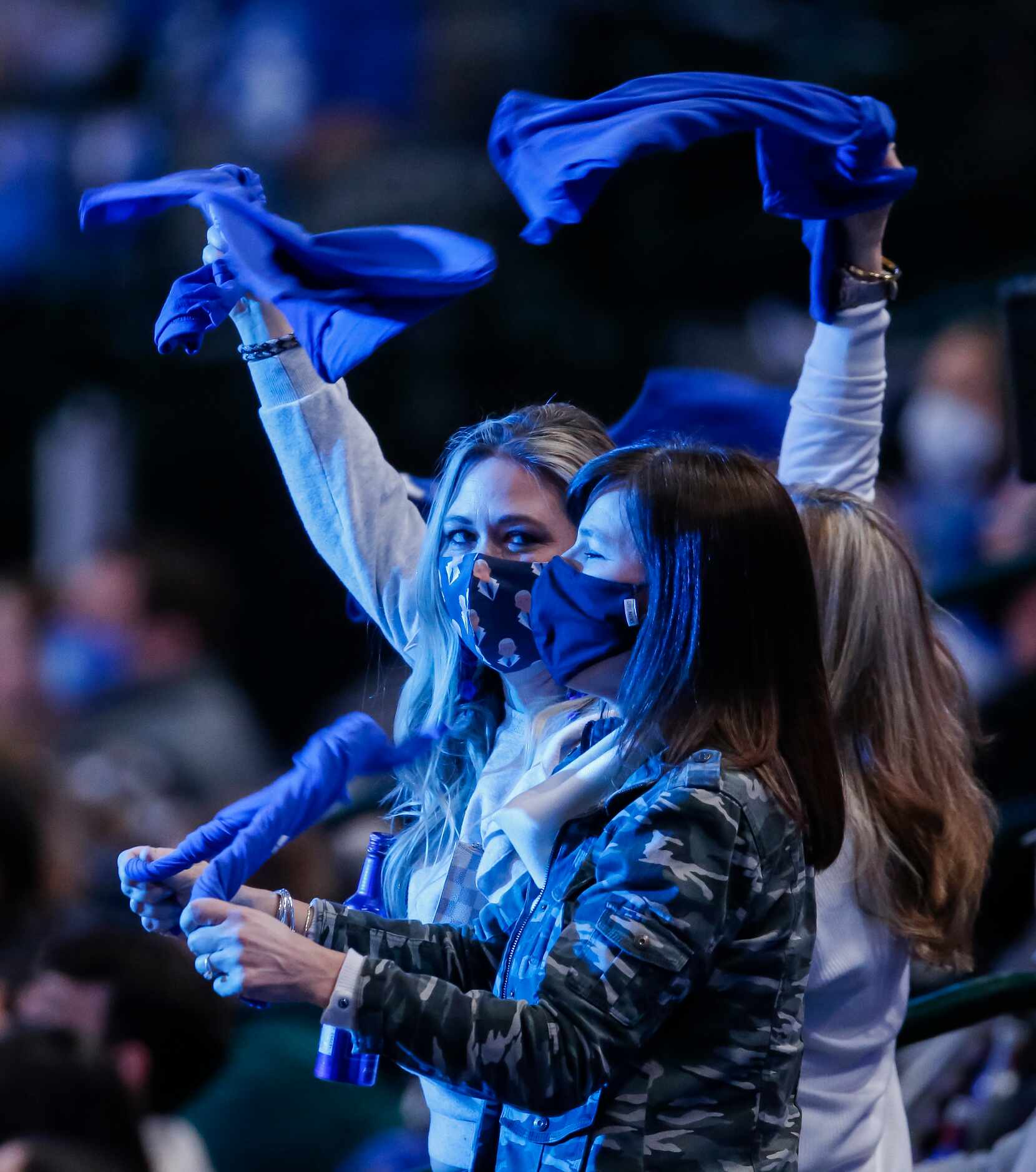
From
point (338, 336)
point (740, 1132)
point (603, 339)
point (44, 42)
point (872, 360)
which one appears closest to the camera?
point (740, 1132)

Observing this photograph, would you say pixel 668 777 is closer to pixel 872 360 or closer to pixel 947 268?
pixel 872 360

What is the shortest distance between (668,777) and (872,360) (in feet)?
3.13

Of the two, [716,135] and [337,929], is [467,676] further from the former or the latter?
[716,135]

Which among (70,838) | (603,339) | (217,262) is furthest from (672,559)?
(603,339)

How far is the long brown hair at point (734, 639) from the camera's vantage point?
4.67ft

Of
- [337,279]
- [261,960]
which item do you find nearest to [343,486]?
[337,279]

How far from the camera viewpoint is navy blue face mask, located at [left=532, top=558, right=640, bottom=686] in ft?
4.83

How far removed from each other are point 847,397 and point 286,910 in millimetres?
1030

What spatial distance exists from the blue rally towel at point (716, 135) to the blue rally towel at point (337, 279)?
110 mm

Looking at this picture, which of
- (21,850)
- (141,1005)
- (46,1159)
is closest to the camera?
(46,1159)

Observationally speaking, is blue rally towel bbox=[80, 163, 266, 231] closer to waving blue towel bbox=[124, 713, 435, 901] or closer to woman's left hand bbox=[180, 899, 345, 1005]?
waving blue towel bbox=[124, 713, 435, 901]

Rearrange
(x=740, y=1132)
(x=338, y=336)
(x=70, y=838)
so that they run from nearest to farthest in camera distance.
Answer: (x=740, y=1132)
(x=338, y=336)
(x=70, y=838)

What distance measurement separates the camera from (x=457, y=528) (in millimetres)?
1859

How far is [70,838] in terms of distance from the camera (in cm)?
313
